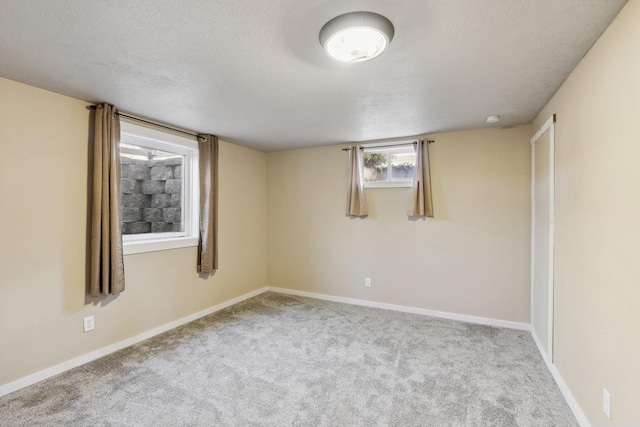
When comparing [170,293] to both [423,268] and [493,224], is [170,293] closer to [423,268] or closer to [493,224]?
[423,268]

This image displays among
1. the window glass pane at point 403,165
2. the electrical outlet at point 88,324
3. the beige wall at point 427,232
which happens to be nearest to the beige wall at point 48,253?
the electrical outlet at point 88,324

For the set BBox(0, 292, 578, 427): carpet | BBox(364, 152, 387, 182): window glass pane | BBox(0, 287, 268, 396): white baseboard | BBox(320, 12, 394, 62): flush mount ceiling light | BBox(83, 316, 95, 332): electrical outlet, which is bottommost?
BBox(0, 292, 578, 427): carpet

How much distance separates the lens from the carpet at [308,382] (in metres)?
1.93

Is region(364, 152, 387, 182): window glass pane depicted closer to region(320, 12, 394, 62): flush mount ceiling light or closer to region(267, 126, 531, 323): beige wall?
region(267, 126, 531, 323): beige wall

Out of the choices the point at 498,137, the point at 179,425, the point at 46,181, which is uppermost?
the point at 498,137

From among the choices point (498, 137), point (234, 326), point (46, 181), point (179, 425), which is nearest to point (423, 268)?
point (498, 137)

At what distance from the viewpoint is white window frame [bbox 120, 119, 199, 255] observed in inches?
119

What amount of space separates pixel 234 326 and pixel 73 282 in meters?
→ 1.58

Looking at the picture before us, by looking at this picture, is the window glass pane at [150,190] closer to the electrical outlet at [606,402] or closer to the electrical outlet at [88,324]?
the electrical outlet at [88,324]

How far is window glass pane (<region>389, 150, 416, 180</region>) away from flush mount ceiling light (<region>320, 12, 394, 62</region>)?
244 cm

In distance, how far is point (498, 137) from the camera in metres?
3.43

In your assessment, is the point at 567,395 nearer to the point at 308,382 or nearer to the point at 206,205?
the point at 308,382

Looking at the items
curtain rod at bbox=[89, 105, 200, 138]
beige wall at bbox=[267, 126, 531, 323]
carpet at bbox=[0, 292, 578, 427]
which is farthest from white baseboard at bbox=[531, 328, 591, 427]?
curtain rod at bbox=[89, 105, 200, 138]

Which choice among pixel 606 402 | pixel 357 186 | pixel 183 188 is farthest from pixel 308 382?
pixel 183 188
